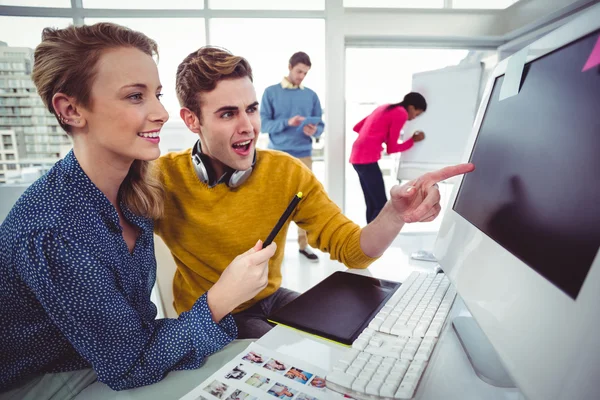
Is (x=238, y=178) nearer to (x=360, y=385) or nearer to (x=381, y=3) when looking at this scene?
(x=360, y=385)

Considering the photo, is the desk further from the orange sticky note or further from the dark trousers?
the dark trousers

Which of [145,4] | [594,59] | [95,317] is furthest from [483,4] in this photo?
[95,317]

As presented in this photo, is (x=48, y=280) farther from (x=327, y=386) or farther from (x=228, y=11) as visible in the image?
(x=228, y=11)

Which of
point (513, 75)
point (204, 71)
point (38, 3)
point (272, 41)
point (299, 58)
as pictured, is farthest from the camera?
point (272, 41)

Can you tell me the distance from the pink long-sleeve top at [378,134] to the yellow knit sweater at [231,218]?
1.94m

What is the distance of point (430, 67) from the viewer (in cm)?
336

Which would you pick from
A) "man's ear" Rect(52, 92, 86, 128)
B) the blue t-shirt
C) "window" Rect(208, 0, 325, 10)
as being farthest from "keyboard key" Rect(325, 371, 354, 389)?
"window" Rect(208, 0, 325, 10)

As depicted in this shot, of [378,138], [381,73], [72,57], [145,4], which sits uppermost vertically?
[145,4]

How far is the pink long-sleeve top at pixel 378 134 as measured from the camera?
291 cm

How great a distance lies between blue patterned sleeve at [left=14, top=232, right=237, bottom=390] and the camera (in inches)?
22.2

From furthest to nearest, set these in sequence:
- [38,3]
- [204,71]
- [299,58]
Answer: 1. [38,3]
2. [299,58]
3. [204,71]

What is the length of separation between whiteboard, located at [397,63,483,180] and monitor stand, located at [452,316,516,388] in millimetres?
2718

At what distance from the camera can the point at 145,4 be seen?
304cm

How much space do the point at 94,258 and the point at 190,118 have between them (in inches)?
25.2
